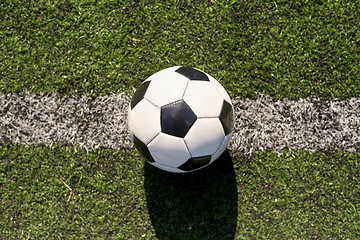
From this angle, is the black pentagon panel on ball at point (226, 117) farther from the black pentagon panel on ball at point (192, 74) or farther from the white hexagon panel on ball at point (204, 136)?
the black pentagon panel on ball at point (192, 74)

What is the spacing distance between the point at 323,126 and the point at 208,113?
1.65 metres

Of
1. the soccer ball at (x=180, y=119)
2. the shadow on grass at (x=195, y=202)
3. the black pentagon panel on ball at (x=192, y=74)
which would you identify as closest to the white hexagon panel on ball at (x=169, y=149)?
the soccer ball at (x=180, y=119)

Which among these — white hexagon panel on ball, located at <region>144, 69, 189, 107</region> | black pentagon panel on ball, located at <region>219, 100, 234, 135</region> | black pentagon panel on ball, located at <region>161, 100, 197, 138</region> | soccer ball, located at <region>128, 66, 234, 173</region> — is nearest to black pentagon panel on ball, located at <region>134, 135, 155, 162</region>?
soccer ball, located at <region>128, 66, 234, 173</region>

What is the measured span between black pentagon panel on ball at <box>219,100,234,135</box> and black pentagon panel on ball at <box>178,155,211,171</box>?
29 cm

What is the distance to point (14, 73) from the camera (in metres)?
3.50

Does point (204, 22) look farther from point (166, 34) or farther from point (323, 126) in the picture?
point (323, 126)

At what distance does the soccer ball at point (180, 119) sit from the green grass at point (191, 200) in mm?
818

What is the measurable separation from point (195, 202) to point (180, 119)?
1.31 metres

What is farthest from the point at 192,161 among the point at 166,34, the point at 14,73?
the point at 14,73

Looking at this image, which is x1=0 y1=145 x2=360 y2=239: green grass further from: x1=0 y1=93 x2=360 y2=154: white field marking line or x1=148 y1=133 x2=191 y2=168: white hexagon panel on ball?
x1=148 y1=133 x2=191 y2=168: white hexagon panel on ball

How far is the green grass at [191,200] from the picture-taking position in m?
3.27

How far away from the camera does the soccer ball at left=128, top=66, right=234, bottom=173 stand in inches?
93.6

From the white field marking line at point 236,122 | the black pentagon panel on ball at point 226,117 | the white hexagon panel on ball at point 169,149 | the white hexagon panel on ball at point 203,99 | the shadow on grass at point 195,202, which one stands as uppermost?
the white hexagon panel on ball at point 203,99

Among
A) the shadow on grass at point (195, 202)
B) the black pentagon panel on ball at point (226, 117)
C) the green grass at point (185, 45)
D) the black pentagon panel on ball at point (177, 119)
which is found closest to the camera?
the black pentagon panel on ball at point (177, 119)
